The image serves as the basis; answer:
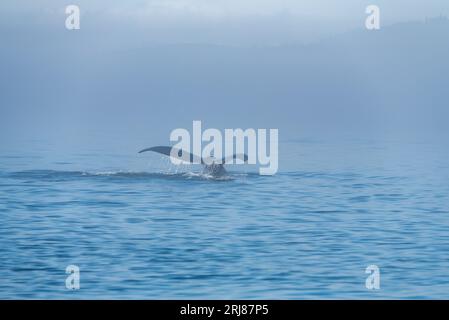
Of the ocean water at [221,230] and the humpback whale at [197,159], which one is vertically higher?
the humpback whale at [197,159]

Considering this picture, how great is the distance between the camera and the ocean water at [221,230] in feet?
52.7

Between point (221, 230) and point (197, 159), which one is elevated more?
point (197, 159)

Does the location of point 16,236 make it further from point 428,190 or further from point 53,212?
point 428,190

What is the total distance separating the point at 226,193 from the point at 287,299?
31.9 ft

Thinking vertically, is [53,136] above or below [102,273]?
above

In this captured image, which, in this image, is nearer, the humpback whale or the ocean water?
the ocean water

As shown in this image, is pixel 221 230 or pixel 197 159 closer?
pixel 221 230

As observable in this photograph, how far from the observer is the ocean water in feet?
52.7

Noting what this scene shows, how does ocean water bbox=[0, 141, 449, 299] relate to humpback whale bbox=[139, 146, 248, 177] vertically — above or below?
below

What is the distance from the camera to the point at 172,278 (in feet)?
53.6

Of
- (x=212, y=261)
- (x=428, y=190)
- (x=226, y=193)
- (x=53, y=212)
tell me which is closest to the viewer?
(x=212, y=261)

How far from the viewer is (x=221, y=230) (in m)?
20.3
